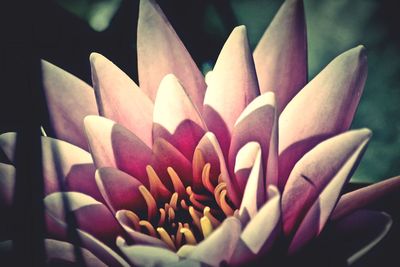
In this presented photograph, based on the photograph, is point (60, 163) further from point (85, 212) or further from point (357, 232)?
point (357, 232)

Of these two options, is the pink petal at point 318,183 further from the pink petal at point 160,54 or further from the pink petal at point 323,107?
the pink petal at point 160,54

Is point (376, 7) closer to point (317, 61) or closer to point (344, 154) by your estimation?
point (317, 61)

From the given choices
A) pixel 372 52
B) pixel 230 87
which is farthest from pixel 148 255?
pixel 372 52

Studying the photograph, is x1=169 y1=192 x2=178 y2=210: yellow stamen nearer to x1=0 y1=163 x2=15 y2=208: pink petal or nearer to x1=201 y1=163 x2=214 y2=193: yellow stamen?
x1=201 y1=163 x2=214 y2=193: yellow stamen

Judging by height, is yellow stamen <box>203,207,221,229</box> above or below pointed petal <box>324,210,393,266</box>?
above

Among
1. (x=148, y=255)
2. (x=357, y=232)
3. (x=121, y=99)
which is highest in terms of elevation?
(x=121, y=99)

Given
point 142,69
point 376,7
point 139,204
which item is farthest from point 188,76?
point 376,7

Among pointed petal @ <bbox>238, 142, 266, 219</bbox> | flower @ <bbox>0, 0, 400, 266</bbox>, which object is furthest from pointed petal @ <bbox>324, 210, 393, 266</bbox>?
pointed petal @ <bbox>238, 142, 266, 219</bbox>
